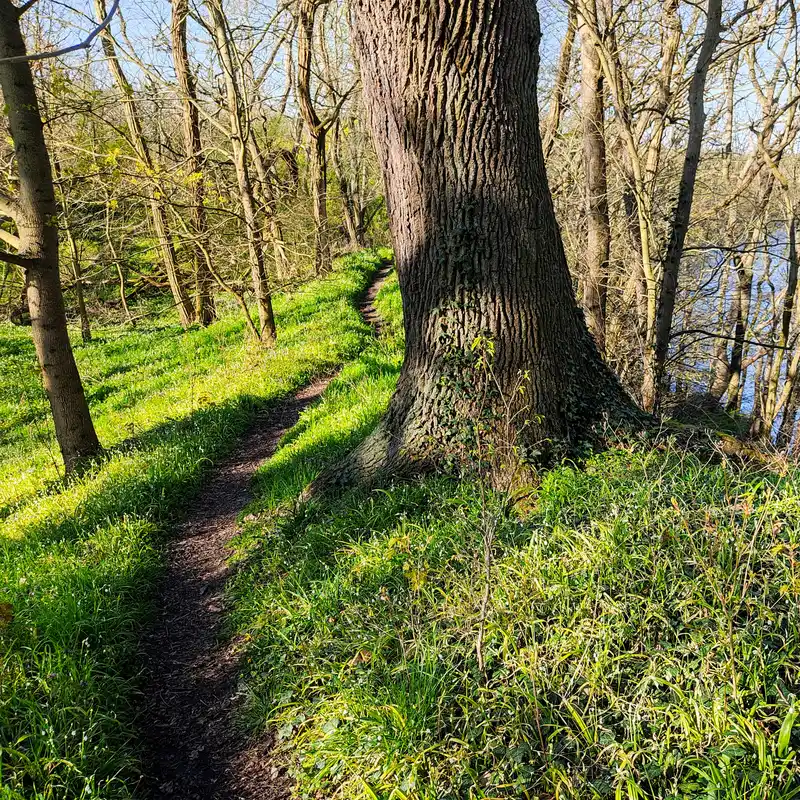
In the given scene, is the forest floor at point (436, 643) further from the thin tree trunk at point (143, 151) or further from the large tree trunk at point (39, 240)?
the thin tree trunk at point (143, 151)

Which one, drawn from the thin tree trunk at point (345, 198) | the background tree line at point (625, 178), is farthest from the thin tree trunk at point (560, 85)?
the thin tree trunk at point (345, 198)

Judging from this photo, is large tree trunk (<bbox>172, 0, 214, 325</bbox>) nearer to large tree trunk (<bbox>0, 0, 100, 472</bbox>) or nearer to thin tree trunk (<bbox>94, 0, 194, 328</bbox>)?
thin tree trunk (<bbox>94, 0, 194, 328</bbox>)

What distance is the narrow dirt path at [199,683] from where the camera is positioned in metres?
2.71

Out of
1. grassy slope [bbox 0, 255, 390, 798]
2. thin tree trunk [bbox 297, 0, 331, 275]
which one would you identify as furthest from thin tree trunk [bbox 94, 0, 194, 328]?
thin tree trunk [bbox 297, 0, 331, 275]

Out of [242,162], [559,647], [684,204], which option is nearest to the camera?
[559,647]

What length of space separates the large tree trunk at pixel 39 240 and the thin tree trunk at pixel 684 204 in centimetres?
623

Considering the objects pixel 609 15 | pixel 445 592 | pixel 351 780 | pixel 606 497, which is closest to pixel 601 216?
pixel 609 15

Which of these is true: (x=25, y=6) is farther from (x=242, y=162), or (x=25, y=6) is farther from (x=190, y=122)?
(x=190, y=122)

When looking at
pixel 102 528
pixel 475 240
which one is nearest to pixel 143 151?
pixel 102 528

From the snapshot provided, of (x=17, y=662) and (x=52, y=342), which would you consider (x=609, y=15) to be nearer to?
(x=52, y=342)

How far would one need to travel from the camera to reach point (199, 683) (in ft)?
11.0

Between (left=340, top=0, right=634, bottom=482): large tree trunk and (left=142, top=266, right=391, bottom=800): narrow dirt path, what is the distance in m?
1.71

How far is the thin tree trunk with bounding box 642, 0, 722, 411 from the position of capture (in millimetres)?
4504

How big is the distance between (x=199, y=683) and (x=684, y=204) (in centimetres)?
532
